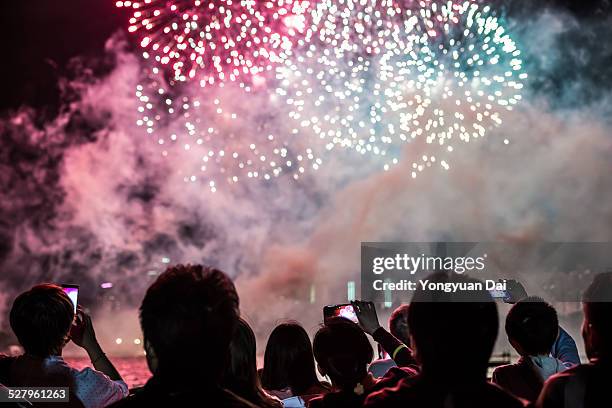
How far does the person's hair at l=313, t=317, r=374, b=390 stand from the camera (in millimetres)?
3439

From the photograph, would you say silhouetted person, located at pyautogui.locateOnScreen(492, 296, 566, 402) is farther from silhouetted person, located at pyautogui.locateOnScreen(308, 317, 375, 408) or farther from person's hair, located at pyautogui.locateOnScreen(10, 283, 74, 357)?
person's hair, located at pyautogui.locateOnScreen(10, 283, 74, 357)

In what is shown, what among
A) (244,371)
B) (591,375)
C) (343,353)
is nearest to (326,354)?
(343,353)

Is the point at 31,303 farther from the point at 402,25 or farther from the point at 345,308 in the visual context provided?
the point at 402,25

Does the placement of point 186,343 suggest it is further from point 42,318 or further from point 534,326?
point 534,326

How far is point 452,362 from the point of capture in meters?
2.42

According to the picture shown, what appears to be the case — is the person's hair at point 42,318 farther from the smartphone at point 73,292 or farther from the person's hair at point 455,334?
the person's hair at point 455,334

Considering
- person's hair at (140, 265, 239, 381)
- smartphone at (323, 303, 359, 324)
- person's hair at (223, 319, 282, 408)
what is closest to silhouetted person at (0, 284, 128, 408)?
person's hair at (223, 319, 282, 408)

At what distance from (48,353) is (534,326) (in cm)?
252

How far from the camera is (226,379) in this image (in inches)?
129

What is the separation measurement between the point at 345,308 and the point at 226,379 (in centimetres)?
171

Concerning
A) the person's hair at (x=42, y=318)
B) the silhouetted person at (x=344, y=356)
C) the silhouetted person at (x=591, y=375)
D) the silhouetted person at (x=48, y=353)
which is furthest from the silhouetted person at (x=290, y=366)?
the silhouetted person at (x=591, y=375)

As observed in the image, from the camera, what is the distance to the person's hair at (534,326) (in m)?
3.87

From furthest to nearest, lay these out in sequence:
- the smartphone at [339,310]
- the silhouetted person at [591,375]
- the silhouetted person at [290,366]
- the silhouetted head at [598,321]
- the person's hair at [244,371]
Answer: the smartphone at [339,310]
the silhouetted person at [290,366]
the person's hair at [244,371]
the silhouetted head at [598,321]
the silhouetted person at [591,375]

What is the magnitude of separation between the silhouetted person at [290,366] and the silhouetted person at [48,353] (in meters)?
0.97
